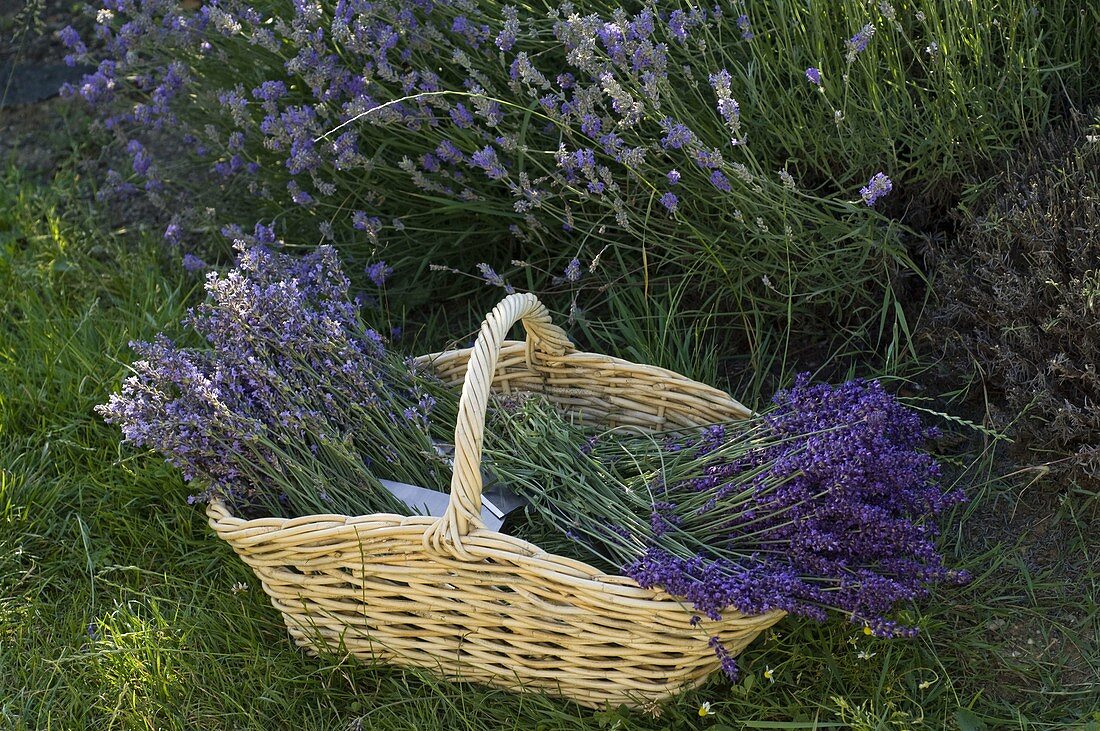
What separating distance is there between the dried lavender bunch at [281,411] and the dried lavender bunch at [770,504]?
202 mm

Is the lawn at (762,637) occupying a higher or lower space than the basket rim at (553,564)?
lower

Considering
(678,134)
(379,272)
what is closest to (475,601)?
(678,134)

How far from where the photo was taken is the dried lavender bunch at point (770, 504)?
165 centimetres

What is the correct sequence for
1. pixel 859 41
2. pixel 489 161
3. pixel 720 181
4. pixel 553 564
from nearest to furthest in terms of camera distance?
1. pixel 553 564
2. pixel 859 41
3. pixel 720 181
4. pixel 489 161

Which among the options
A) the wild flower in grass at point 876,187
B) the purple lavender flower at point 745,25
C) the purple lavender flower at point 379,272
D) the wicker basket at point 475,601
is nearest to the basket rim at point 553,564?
the wicker basket at point 475,601

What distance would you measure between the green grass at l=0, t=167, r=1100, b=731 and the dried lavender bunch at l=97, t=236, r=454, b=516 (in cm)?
30

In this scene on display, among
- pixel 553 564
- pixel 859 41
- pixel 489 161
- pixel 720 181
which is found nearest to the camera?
pixel 553 564

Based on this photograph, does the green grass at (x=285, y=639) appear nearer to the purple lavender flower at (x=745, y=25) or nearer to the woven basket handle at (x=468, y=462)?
the woven basket handle at (x=468, y=462)

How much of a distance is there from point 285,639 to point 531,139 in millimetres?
1149

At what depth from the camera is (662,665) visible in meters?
1.74

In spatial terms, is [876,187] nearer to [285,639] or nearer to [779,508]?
[779,508]

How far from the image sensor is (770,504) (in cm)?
175

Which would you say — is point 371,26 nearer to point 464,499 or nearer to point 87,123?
point 464,499

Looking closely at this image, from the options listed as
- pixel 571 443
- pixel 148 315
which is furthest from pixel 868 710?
pixel 148 315
